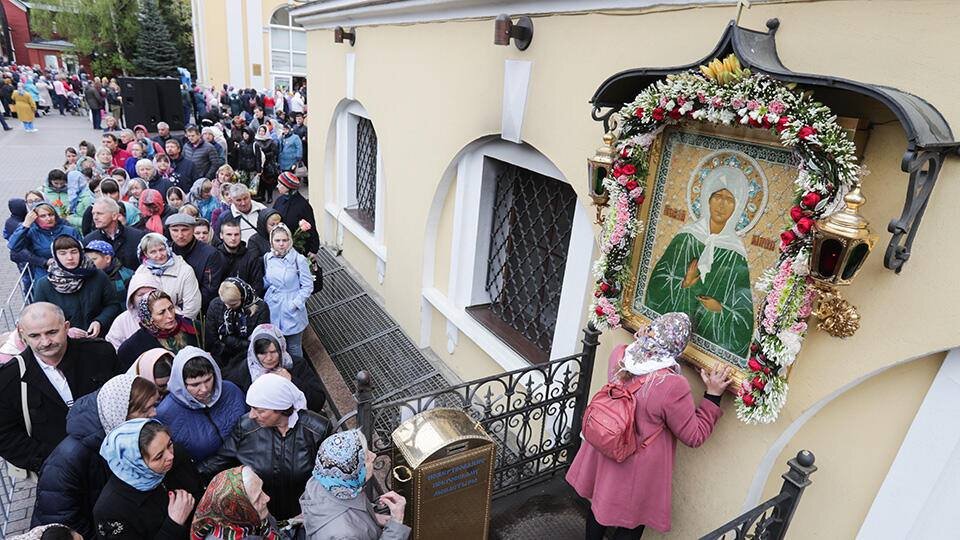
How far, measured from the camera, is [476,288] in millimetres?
5691

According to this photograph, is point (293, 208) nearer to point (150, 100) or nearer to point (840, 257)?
point (840, 257)

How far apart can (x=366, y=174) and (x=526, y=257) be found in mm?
4553

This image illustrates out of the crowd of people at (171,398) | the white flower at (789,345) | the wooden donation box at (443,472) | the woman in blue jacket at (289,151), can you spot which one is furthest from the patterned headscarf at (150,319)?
the woman in blue jacket at (289,151)

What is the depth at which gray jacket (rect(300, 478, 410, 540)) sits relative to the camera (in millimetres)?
2428

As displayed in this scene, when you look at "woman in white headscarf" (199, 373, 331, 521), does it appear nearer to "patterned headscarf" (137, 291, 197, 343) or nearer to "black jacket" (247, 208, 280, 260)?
"patterned headscarf" (137, 291, 197, 343)

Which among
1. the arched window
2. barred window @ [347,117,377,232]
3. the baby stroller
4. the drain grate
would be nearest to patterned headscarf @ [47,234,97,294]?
the drain grate

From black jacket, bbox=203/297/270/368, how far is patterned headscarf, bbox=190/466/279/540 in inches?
83.9

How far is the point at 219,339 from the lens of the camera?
4.52 meters

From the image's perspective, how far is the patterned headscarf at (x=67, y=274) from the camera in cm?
430

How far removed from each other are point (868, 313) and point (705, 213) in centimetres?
93

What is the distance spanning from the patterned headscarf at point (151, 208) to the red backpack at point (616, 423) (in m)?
5.60

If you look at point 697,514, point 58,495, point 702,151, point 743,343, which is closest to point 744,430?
point 743,343

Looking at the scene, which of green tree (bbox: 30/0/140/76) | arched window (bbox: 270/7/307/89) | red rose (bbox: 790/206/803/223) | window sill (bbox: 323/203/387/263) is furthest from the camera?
green tree (bbox: 30/0/140/76)

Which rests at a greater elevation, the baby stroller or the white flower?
the white flower
